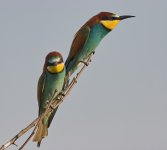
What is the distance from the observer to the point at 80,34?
3.00 m

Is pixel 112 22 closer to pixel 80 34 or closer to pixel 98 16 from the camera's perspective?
pixel 98 16

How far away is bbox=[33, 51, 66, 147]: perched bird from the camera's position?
2.38m

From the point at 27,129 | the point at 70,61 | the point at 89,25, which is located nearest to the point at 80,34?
the point at 89,25

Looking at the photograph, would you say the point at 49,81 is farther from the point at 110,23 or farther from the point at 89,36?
the point at 110,23

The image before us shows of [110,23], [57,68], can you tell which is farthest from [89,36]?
[57,68]

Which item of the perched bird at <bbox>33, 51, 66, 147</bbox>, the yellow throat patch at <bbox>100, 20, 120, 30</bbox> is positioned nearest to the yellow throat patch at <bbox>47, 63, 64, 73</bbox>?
the perched bird at <bbox>33, 51, 66, 147</bbox>

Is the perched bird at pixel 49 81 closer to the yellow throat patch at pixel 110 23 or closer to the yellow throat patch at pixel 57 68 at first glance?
the yellow throat patch at pixel 57 68

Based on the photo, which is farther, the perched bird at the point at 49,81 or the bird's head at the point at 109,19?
the bird's head at the point at 109,19

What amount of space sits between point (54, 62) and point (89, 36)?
0.70 m

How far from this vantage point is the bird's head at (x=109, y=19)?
98.3 inches

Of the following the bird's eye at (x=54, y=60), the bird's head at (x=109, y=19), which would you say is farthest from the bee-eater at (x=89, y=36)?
the bird's eye at (x=54, y=60)

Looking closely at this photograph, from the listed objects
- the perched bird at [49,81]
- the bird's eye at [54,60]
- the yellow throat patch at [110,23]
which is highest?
the yellow throat patch at [110,23]

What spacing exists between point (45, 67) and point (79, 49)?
1.49 feet

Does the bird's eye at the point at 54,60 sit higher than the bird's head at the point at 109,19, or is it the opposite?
the bird's head at the point at 109,19
